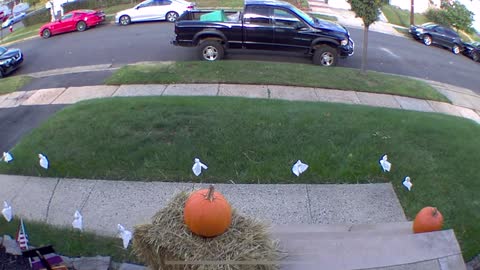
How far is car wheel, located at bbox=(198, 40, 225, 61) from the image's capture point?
15750 mm

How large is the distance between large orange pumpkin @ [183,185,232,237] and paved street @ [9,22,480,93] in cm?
1284

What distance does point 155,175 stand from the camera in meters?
7.50

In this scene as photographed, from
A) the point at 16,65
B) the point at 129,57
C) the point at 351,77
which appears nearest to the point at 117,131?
the point at 351,77

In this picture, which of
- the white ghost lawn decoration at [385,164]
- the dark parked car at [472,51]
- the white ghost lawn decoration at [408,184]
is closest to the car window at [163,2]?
the dark parked car at [472,51]

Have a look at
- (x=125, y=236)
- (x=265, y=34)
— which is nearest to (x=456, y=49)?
(x=265, y=34)

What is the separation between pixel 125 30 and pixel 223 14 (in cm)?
937

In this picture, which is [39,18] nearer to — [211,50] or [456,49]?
[211,50]

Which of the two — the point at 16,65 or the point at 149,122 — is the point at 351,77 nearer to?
the point at 149,122

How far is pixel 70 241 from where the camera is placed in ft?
19.9

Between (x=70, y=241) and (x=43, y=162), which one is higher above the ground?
(x=43, y=162)

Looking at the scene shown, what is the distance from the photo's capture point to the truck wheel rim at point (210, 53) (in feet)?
51.9

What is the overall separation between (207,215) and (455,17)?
114 ft

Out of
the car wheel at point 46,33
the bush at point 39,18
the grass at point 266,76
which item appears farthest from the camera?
the bush at point 39,18

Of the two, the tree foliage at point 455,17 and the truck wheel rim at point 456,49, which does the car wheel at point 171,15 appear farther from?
the tree foliage at point 455,17
